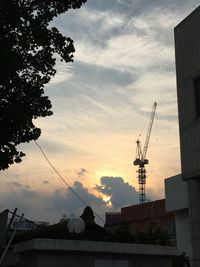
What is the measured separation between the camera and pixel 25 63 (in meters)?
13.6

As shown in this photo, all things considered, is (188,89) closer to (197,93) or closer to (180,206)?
(197,93)

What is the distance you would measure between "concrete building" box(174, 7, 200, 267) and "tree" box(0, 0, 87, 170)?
5100 mm

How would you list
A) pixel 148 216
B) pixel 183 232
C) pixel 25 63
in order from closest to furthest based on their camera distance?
pixel 25 63
pixel 183 232
pixel 148 216

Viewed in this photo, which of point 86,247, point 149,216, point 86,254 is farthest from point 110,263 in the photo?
point 149,216

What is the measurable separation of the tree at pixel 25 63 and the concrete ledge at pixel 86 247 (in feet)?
9.99

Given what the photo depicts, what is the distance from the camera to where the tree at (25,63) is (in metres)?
12.8

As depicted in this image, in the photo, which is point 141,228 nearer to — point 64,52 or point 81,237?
point 81,237

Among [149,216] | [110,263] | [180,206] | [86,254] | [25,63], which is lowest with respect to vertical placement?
[110,263]

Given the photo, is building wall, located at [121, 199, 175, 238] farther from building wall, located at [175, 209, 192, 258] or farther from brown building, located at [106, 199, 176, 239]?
building wall, located at [175, 209, 192, 258]

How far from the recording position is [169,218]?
56938mm

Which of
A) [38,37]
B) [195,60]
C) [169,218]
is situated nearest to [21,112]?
[38,37]

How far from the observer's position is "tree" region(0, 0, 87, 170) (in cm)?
1283

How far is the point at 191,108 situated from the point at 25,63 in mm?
6538

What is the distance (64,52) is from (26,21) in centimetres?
140
